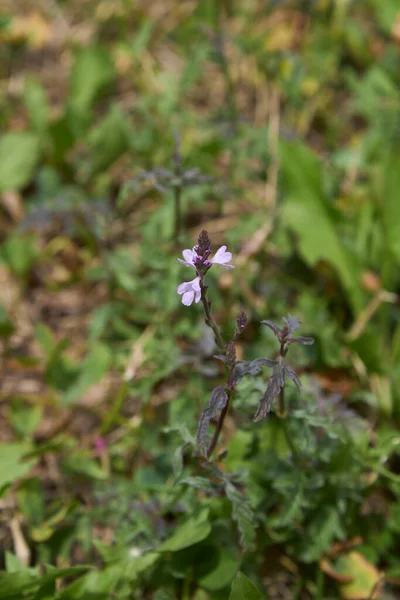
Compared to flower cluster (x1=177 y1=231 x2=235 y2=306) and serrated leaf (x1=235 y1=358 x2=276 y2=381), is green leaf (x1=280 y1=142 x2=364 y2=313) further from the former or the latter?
flower cluster (x1=177 y1=231 x2=235 y2=306)

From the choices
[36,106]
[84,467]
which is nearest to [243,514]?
[84,467]

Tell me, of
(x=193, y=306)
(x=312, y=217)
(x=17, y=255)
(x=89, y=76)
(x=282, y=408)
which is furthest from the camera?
(x=89, y=76)

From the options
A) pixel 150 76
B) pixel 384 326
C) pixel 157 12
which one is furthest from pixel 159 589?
pixel 157 12

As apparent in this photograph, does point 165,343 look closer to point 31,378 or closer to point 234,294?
point 234,294

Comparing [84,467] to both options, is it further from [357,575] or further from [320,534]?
[357,575]

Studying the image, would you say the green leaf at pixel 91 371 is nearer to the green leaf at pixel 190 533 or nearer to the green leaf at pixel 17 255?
the green leaf at pixel 17 255
